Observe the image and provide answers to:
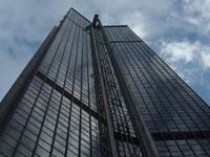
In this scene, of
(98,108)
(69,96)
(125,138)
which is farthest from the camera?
(98,108)

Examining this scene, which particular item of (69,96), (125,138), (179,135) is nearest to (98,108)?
(69,96)

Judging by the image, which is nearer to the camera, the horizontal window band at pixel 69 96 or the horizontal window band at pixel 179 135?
the horizontal window band at pixel 69 96

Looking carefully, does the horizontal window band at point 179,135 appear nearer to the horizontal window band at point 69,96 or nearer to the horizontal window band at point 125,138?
the horizontal window band at point 125,138

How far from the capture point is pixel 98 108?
58.3m

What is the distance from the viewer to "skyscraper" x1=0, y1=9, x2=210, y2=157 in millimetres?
39750

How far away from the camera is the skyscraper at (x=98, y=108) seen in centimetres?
3975

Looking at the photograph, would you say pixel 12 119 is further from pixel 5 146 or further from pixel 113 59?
pixel 113 59

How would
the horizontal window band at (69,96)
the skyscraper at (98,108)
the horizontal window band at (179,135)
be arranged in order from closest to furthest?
the skyscraper at (98,108) < the horizontal window band at (69,96) < the horizontal window band at (179,135)

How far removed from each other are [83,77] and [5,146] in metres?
41.5

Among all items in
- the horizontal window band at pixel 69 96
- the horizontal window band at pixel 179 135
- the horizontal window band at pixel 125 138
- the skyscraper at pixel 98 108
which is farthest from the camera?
the horizontal window band at pixel 179 135

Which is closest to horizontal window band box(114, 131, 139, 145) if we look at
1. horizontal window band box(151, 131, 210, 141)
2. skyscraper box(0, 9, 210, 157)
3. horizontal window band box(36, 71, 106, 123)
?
skyscraper box(0, 9, 210, 157)

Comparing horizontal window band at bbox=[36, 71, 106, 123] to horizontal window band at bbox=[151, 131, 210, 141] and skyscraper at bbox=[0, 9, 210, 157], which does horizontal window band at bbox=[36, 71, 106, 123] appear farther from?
horizontal window band at bbox=[151, 131, 210, 141]

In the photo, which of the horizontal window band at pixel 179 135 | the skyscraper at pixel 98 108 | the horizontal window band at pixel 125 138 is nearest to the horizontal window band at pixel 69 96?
the skyscraper at pixel 98 108

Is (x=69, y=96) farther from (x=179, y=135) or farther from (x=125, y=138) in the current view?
(x=179, y=135)
